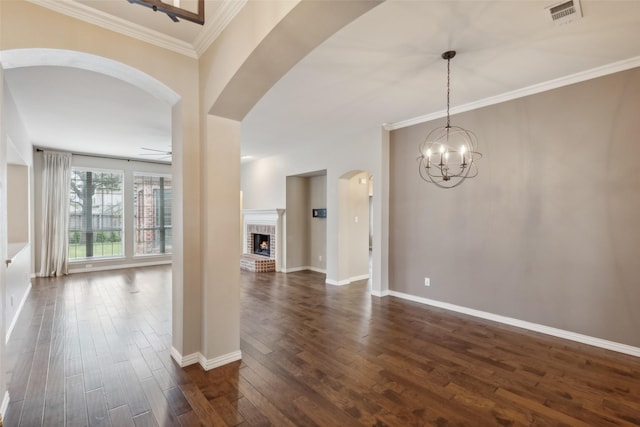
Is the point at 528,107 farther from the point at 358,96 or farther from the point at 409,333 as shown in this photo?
the point at 409,333

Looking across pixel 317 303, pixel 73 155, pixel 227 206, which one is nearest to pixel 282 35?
pixel 227 206

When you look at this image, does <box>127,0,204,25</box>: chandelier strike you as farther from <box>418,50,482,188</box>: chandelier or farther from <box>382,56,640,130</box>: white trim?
<box>382,56,640,130</box>: white trim

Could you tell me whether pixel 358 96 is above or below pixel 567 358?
above

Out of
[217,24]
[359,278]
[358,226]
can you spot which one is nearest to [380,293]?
[359,278]

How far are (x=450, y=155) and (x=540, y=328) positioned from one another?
2.51m

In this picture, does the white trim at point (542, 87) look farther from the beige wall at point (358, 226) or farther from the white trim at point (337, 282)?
the white trim at point (337, 282)

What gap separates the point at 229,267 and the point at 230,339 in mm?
691

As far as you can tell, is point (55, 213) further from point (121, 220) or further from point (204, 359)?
point (204, 359)

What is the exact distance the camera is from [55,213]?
6.59m

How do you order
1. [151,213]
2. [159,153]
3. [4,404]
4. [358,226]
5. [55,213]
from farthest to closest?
[151,213] < [159,153] < [55,213] < [358,226] < [4,404]

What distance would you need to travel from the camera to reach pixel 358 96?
374 cm

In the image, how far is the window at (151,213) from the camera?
7941 mm

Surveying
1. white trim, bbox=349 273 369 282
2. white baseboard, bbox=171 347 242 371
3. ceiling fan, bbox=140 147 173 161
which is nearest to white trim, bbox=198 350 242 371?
white baseboard, bbox=171 347 242 371

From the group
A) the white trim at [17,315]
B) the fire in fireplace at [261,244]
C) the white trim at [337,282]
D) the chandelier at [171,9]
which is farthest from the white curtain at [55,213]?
the chandelier at [171,9]
